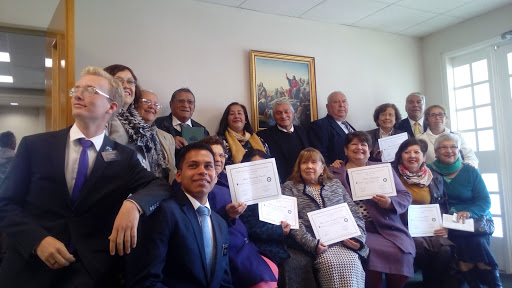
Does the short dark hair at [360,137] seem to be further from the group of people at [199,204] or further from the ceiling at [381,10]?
the ceiling at [381,10]

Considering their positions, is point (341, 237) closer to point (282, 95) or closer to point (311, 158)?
point (311, 158)

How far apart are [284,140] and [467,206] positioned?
6.16 ft

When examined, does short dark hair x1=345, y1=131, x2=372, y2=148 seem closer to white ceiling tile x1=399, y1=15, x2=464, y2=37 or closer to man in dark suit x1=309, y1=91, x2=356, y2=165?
man in dark suit x1=309, y1=91, x2=356, y2=165

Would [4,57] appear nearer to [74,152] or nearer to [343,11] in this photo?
[74,152]

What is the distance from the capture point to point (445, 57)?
543 cm

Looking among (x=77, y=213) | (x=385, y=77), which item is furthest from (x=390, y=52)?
(x=77, y=213)

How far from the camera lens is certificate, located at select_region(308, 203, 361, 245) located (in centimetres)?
274

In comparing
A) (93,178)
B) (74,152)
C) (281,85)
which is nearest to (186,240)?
(93,178)

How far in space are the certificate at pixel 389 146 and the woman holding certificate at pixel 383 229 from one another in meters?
0.59

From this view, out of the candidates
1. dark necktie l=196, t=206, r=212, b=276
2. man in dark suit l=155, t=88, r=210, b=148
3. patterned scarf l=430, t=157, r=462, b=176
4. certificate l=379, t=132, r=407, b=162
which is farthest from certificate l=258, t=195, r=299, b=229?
patterned scarf l=430, t=157, r=462, b=176

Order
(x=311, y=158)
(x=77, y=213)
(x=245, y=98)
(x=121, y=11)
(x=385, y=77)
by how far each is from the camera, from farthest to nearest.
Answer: (x=385, y=77) < (x=245, y=98) < (x=121, y=11) < (x=311, y=158) < (x=77, y=213)

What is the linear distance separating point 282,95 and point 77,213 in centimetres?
327

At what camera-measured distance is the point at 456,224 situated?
3266 mm

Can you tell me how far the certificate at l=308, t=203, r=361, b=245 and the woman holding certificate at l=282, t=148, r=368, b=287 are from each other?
0.07 metres
